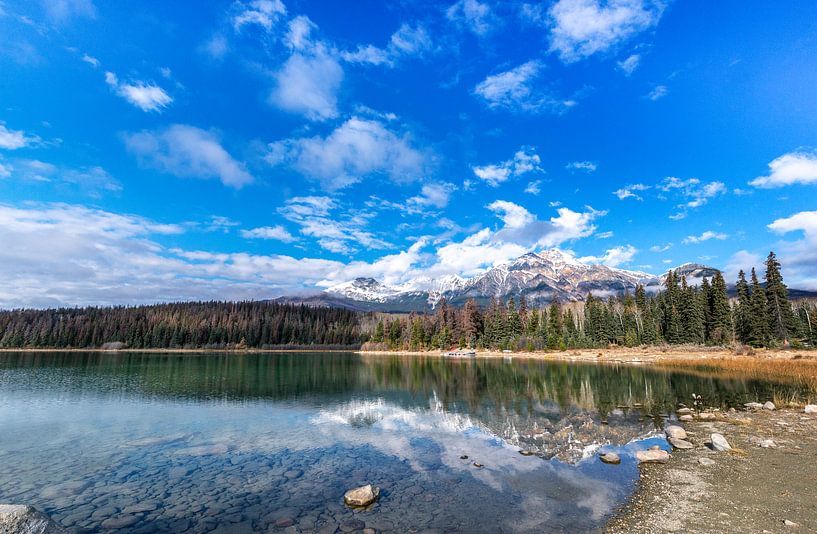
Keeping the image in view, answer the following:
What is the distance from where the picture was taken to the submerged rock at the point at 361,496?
15.6 meters

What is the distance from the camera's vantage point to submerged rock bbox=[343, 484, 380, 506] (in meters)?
15.6

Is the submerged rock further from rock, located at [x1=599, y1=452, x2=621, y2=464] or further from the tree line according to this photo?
the tree line

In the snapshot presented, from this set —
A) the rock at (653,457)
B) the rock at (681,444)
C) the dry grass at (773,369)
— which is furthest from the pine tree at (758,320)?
the rock at (653,457)

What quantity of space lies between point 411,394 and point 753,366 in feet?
188

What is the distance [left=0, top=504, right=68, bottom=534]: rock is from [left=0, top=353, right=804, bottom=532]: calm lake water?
3.71m

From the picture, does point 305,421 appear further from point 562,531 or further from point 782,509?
point 782,509

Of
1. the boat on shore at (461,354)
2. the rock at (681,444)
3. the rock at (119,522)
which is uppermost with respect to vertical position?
the rock at (119,522)

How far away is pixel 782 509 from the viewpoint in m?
A: 13.4

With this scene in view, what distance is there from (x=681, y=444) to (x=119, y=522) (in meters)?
27.8

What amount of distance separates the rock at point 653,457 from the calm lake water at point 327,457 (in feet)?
1.95

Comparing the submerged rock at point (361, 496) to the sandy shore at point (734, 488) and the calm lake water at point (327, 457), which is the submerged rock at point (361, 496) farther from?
the sandy shore at point (734, 488)

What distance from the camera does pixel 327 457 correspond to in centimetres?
2247

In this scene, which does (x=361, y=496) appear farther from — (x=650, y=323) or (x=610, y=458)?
(x=650, y=323)

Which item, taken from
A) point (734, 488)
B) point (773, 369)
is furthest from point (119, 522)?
point (773, 369)
